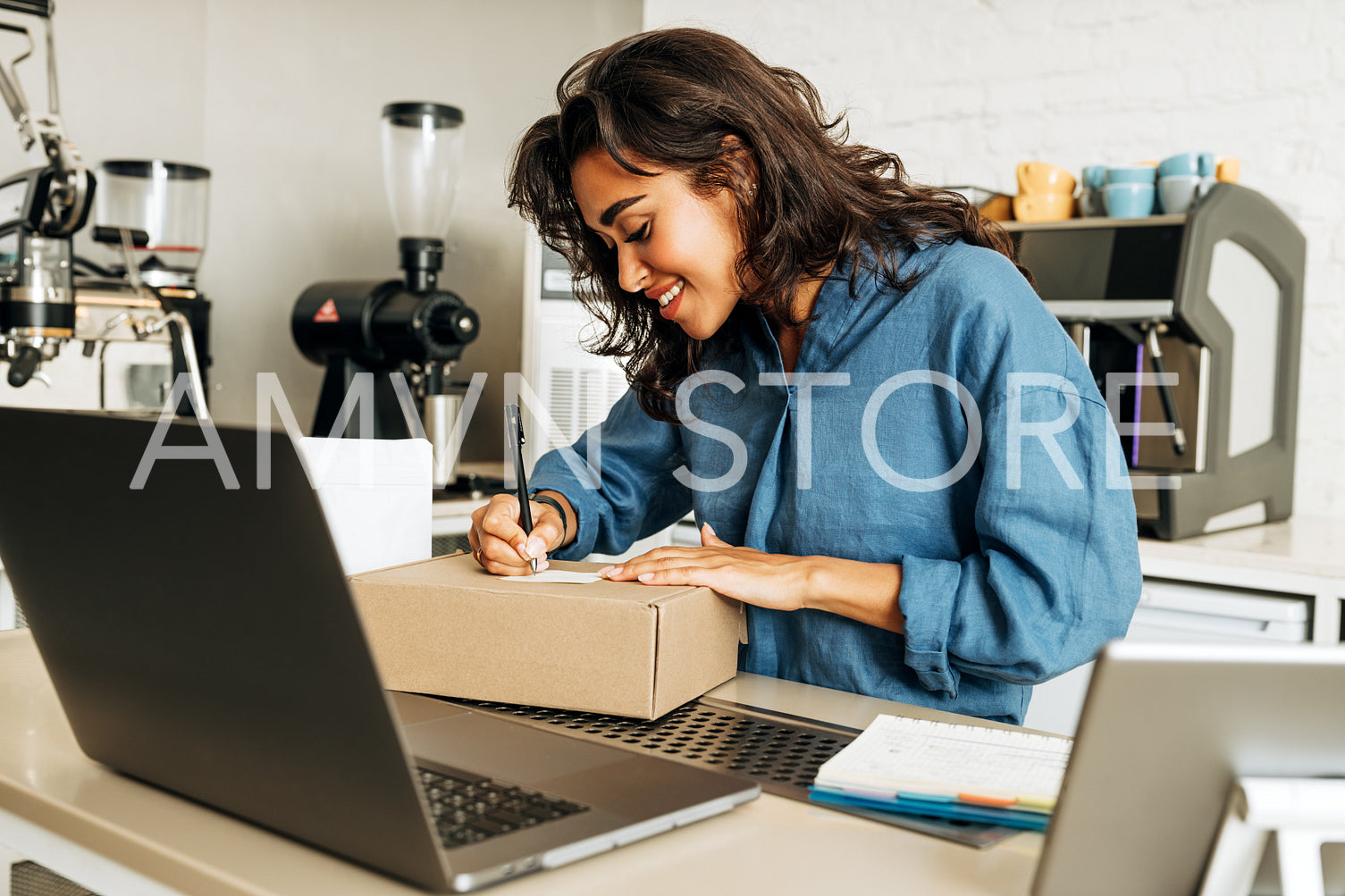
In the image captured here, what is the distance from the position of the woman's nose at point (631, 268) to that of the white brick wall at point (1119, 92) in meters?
1.28

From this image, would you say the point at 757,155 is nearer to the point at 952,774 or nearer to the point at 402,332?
the point at 952,774

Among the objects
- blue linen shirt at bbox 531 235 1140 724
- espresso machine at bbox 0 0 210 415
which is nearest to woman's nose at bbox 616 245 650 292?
blue linen shirt at bbox 531 235 1140 724

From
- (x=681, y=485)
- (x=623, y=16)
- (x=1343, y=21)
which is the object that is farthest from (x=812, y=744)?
(x=623, y=16)

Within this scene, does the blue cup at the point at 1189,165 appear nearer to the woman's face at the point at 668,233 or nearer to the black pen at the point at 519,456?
the woman's face at the point at 668,233

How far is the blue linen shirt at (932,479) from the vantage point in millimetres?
953

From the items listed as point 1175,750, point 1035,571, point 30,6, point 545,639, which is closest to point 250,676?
point 545,639

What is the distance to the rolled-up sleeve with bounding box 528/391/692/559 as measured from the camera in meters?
1.37

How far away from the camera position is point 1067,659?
95 centimetres

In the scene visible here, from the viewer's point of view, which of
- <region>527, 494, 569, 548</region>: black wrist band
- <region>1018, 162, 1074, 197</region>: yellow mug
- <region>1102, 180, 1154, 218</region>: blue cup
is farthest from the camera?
<region>1018, 162, 1074, 197</region>: yellow mug

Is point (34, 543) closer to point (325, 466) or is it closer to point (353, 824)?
point (353, 824)

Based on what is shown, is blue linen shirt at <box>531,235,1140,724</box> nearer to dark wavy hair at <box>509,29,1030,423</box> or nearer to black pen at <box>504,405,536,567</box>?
dark wavy hair at <box>509,29,1030,423</box>

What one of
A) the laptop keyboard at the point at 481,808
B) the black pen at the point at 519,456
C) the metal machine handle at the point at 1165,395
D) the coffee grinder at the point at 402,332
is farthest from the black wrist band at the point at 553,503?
the metal machine handle at the point at 1165,395

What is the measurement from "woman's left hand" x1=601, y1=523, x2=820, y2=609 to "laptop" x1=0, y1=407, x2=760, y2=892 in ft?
0.73

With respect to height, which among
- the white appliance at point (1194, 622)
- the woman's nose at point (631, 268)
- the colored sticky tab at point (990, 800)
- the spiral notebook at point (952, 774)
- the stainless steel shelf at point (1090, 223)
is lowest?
the white appliance at point (1194, 622)
